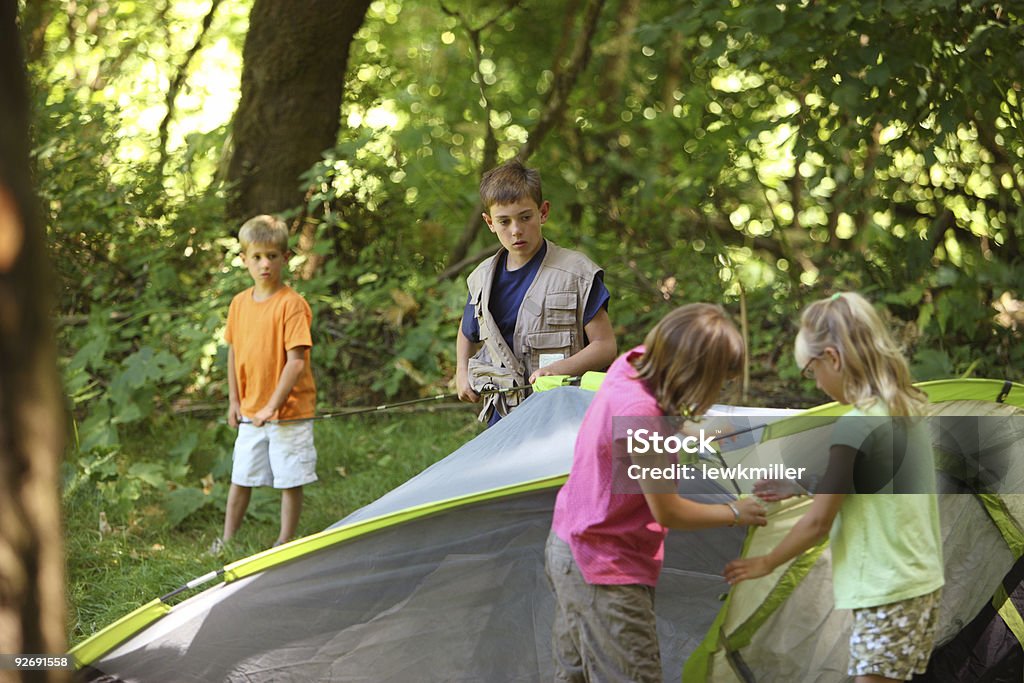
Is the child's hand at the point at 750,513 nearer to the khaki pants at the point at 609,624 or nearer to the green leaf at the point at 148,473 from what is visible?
the khaki pants at the point at 609,624

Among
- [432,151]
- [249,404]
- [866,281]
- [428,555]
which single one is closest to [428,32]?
[432,151]

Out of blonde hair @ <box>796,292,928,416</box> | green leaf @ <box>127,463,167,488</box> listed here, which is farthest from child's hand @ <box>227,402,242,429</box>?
blonde hair @ <box>796,292,928,416</box>

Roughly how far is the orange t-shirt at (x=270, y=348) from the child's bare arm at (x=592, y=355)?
47.3 inches

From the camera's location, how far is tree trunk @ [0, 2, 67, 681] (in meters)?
1.27

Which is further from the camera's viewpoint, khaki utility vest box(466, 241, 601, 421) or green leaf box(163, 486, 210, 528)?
green leaf box(163, 486, 210, 528)

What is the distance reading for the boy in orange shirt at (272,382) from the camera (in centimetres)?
403

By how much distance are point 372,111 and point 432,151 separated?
2.97 feet

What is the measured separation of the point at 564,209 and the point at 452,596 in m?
5.27

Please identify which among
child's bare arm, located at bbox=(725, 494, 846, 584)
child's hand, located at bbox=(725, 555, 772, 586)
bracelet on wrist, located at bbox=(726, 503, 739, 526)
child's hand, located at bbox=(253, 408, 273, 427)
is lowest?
child's hand, located at bbox=(725, 555, 772, 586)

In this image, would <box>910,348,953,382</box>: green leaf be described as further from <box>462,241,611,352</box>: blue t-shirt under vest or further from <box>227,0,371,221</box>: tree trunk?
<box>227,0,371,221</box>: tree trunk

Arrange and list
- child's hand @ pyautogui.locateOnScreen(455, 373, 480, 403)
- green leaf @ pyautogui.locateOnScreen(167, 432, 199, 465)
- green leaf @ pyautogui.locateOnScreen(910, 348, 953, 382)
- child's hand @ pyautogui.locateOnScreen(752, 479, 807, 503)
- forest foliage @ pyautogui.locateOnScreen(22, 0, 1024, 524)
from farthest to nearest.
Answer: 1. green leaf @ pyautogui.locateOnScreen(910, 348, 953, 382)
2. green leaf @ pyautogui.locateOnScreen(167, 432, 199, 465)
3. forest foliage @ pyautogui.locateOnScreen(22, 0, 1024, 524)
4. child's hand @ pyautogui.locateOnScreen(455, 373, 480, 403)
5. child's hand @ pyautogui.locateOnScreen(752, 479, 807, 503)

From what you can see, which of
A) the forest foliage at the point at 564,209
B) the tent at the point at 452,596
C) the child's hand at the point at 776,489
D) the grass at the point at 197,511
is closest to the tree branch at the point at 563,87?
the forest foliage at the point at 564,209

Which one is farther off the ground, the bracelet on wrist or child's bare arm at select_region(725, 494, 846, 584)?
the bracelet on wrist

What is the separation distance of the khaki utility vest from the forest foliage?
72.3 inches
